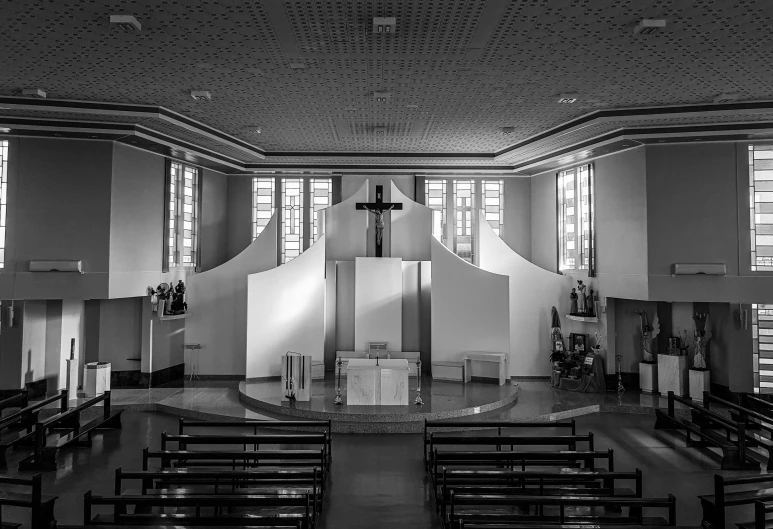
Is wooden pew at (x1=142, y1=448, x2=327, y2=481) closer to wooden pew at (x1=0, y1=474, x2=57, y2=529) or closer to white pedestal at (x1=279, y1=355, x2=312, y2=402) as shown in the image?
wooden pew at (x1=0, y1=474, x2=57, y2=529)

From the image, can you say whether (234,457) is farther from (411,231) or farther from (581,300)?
(581,300)

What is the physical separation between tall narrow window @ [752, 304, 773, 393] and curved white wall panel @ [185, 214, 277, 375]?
Answer: 1143 cm

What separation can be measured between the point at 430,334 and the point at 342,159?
5.23 meters

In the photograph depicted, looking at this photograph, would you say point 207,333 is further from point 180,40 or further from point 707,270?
point 707,270

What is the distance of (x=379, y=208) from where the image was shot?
13.8m

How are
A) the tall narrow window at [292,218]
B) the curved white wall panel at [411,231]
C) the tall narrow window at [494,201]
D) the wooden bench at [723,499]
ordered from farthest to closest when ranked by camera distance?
the tall narrow window at [494,201]
the tall narrow window at [292,218]
the curved white wall panel at [411,231]
the wooden bench at [723,499]

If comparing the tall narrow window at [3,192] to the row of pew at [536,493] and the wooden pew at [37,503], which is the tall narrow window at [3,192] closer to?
the wooden pew at [37,503]

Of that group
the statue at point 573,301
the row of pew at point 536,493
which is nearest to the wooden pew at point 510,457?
the row of pew at point 536,493

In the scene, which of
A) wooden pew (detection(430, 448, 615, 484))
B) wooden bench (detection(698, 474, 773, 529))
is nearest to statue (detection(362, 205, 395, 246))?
wooden pew (detection(430, 448, 615, 484))

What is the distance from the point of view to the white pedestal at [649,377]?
39.1 ft

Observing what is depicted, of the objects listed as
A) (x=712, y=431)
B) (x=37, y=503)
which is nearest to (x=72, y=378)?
(x=37, y=503)

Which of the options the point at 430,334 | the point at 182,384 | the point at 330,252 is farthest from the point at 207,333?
the point at 430,334

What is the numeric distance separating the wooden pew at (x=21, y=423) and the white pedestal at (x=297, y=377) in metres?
3.96

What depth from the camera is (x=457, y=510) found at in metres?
5.88
